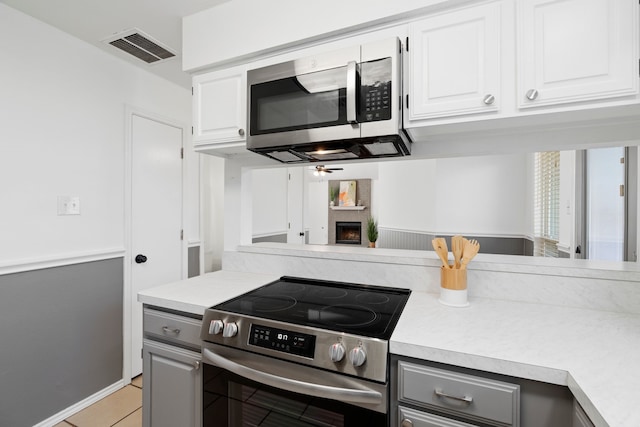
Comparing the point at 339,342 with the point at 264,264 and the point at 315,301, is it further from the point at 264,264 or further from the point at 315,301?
the point at 264,264

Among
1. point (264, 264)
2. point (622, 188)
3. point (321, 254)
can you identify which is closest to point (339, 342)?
point (321, 254)

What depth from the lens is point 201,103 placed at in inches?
65.2

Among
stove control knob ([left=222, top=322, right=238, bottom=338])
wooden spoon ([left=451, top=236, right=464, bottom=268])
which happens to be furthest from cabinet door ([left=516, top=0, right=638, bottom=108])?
stove control knob ([left=222, top=322, right=238, bottom=338])

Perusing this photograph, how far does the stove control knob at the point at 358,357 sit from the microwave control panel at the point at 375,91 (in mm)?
860

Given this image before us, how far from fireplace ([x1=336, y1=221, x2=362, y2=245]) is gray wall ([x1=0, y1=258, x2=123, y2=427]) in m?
7.04

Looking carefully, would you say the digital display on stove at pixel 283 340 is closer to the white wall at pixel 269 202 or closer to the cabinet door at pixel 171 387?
the cabinet door at pixel 171 387

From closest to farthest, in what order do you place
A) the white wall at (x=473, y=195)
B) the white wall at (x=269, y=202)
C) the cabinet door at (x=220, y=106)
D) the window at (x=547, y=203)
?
1. the cabinet door at (x=220, y=106)
2. the window at (x=547, y=203)
3. the white wall at (x=269, y=202)
4. the white wall at (x=473, y=195)

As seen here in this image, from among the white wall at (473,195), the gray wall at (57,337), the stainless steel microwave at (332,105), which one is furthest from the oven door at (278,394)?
the white wall at (473,195)

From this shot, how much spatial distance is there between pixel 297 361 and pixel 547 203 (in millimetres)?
3506

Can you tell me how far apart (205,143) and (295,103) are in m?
0.59

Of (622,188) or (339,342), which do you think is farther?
(622,188)

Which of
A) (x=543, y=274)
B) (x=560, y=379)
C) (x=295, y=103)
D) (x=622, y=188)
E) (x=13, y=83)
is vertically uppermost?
(x=13, y=83)

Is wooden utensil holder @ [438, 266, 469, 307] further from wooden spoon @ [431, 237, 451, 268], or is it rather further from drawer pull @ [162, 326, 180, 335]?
drawer pull @ [162, 326, 180, 335]

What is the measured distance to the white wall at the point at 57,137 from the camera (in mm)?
1665
